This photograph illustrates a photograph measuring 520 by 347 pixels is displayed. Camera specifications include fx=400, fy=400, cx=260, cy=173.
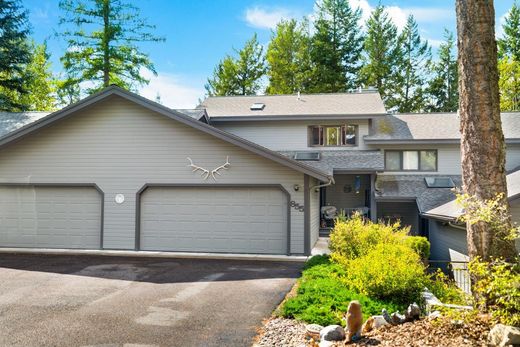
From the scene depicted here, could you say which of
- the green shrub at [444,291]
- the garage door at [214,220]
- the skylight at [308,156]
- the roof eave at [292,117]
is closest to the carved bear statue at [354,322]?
the green shrub at [444,291]

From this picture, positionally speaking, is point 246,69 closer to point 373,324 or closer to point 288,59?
point 288,59

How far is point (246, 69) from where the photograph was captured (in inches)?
1297

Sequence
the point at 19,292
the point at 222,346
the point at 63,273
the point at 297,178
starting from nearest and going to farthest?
the point at 222,346 → the point at 19,292 → the point at 63,273 → the point at 297,178

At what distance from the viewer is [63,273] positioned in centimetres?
980

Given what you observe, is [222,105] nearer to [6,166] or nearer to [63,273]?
Answer: [6,166]

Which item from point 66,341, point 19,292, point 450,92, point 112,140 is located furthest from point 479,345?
point 450,92

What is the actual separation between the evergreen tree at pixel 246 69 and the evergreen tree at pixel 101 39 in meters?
6.95

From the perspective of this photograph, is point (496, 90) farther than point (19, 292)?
No

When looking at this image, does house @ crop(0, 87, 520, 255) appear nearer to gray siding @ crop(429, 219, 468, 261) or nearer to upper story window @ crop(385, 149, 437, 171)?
gray siding @ crop(429, 219, 468, 261)

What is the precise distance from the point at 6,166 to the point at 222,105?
10.8m

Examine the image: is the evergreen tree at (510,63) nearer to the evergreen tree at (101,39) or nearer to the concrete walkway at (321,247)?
the concrete walkway at (321,247)

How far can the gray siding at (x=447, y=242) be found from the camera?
12.7 metres

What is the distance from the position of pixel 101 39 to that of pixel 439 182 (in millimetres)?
22643

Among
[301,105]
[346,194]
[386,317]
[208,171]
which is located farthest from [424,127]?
[386,317]
